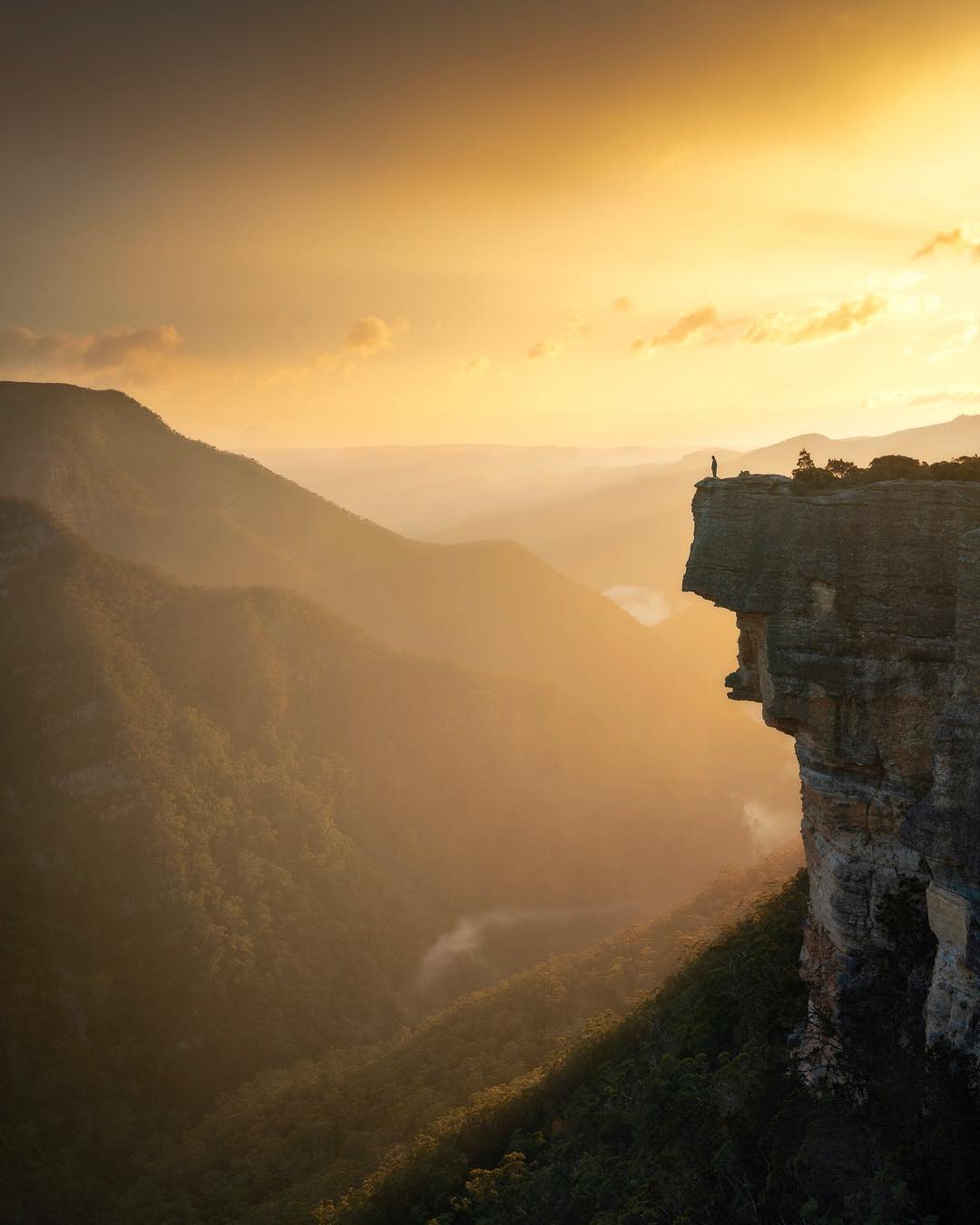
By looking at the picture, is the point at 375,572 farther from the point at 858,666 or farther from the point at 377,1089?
the point at 858,666

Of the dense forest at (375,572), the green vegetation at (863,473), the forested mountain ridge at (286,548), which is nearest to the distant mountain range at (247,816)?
the dense forest at (375,572)

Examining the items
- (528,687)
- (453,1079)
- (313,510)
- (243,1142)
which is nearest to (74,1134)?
(243,1142)

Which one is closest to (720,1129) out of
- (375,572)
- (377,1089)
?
(377,1089)

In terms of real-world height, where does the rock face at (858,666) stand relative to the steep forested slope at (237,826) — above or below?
above

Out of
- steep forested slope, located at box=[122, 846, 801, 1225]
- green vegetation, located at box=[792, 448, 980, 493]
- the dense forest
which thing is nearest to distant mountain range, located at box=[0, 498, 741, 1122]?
steep forested slope, located at box=[122, 846, 801, 1225]

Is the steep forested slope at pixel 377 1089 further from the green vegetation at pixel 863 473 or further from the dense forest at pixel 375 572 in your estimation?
the dense forest at pixel 375 572

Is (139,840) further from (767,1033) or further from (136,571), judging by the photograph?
(767,1033)
